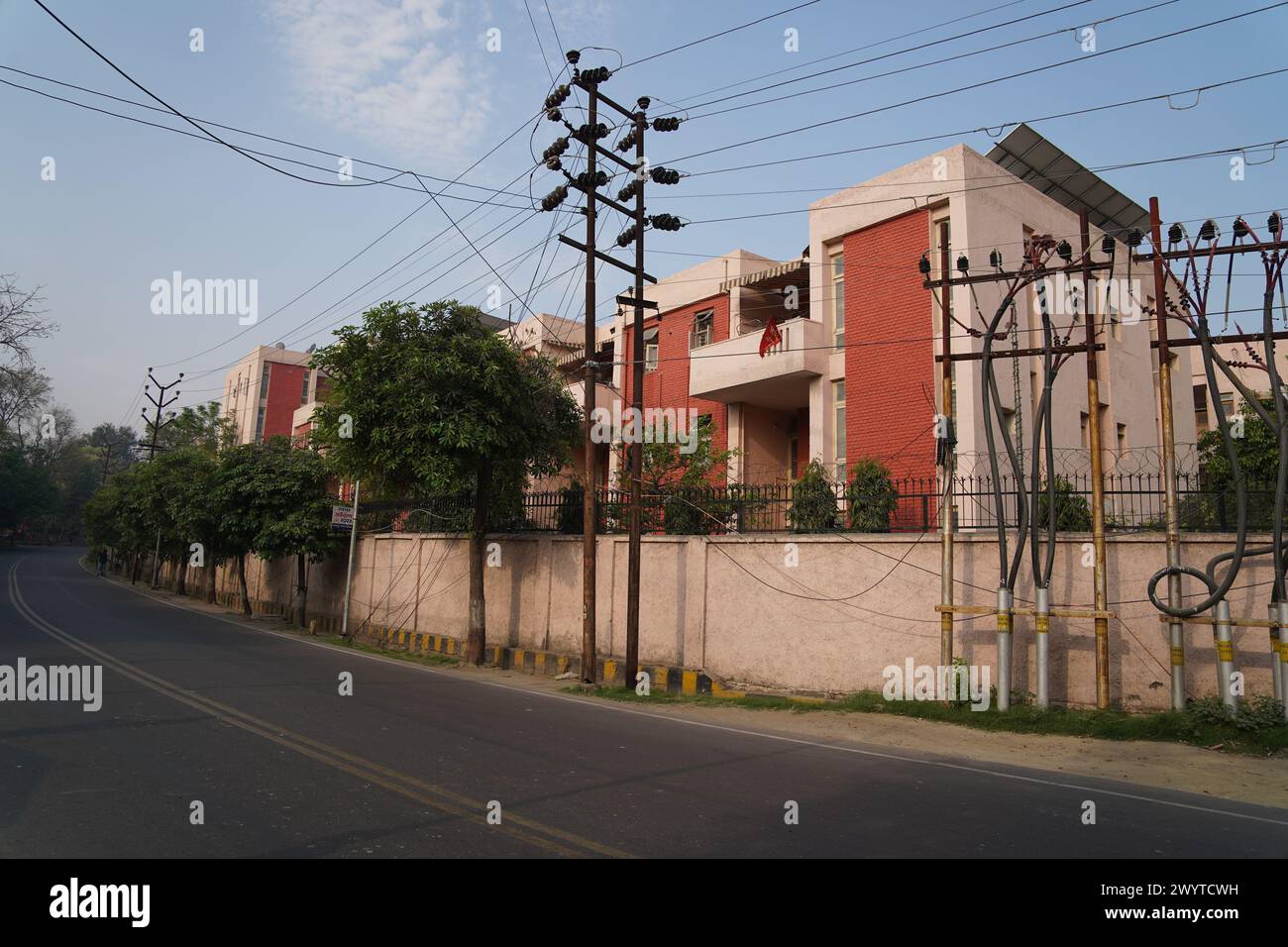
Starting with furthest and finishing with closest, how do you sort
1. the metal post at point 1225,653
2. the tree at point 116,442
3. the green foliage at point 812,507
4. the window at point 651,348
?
the tree at point 116,442 < the window at point 651,348 < the green foliage at point 812,507 < the metal post at point 1225,653

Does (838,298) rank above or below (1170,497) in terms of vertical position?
above

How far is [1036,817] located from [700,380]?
53.3 ft

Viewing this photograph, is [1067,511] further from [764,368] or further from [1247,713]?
[764,368]

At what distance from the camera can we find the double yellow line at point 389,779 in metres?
5.45

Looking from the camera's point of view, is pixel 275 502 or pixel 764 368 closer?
pixel 764 368

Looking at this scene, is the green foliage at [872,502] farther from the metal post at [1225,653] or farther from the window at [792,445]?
the window at [792,445]

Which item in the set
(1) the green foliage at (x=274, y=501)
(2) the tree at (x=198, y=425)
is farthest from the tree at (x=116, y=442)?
(1) the green foliage at (x=274, y=501)

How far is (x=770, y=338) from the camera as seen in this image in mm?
19547

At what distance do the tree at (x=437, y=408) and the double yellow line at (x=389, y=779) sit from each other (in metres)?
6.24

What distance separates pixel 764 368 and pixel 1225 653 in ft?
38.4

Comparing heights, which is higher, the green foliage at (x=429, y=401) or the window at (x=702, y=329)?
the window at (x=702, y=329)

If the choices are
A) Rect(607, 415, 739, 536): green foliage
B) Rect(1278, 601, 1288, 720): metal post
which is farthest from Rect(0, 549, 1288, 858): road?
Rect(607, 415, 739, 536): green foliage

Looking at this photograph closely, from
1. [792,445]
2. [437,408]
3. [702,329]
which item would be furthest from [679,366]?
[437,408]

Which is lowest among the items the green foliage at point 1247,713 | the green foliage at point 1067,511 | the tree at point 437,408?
the green foliage at point 1247,713
